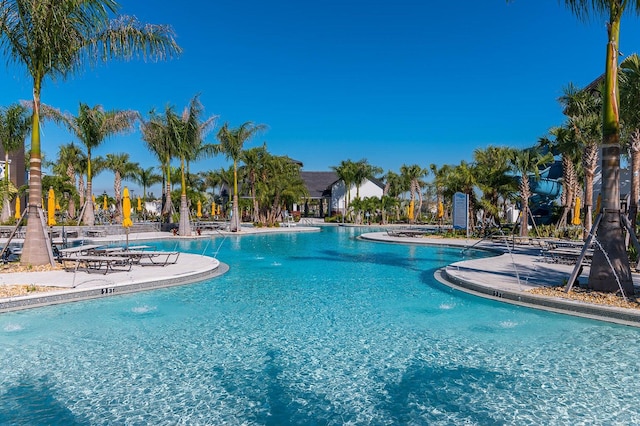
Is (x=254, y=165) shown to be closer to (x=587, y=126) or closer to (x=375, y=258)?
(x=375, y=258)

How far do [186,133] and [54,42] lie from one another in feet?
48.2

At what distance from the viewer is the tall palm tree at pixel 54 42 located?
1146 centimetres

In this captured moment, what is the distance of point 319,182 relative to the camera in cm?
6706

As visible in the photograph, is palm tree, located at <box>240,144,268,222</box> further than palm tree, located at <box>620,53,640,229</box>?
Yes

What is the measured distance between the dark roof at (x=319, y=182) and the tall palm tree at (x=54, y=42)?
4944 cm

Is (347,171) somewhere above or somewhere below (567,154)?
above

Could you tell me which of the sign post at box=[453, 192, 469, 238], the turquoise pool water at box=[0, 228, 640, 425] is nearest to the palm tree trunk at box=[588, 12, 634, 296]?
the turquoise pool water at box=[0, 228, 640, 425]

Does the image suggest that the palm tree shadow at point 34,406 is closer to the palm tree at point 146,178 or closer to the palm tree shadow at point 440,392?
the palm tree shadow at point 440,392

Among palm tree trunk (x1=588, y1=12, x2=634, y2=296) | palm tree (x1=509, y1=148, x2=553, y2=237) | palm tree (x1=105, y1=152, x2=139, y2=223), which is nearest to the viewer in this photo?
palm tree trunk (x1=588, y1=12, x2=634, y2=296)

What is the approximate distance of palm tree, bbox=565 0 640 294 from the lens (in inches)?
347

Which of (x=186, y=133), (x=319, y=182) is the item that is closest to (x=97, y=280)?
(x=186, y=133)

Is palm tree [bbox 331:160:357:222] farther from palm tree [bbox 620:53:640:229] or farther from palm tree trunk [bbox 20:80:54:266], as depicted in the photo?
palm tree trunk [bbox 20:80:54:266]

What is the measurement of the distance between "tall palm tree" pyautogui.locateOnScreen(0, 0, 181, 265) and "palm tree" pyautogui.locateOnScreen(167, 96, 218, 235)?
509 inches

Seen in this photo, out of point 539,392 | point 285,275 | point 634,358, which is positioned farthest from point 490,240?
point 539,392
